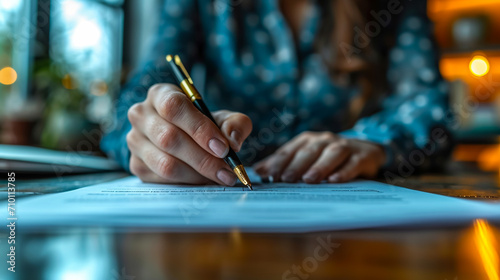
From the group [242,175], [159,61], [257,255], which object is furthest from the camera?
[159,61]

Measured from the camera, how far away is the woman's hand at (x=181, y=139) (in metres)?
0.30

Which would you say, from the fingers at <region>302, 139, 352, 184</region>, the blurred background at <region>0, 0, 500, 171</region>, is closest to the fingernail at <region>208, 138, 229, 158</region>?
the fingers at <region>302, 139, 352, 184</region>

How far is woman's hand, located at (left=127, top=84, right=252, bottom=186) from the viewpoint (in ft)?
0.99

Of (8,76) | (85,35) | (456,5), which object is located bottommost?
(8,76)

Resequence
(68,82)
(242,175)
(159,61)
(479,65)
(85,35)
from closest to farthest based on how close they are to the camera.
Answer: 1. (242,175)
2. (159,61)
3. (68,82)
4. (85,35)
5. (479,65)

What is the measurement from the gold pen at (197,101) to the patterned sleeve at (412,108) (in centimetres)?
24

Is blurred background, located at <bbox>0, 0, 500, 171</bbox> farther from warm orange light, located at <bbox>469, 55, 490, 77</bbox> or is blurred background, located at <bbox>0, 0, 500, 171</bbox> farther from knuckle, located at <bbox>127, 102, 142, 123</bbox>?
knuckle, located at <bbox>127, 102, 142, 123</bbox>

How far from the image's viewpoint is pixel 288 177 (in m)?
0.36

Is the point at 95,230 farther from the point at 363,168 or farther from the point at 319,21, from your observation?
the point at 319,21


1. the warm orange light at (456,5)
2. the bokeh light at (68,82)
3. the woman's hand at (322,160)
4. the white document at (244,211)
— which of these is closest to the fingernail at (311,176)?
the woman's hand at (322,160)

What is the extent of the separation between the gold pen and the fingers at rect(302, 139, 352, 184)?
88 mm

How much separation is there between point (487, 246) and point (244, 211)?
0.11 metres

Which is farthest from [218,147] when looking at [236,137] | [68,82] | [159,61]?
[68,82]

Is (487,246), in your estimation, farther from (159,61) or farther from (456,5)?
(456,5)
